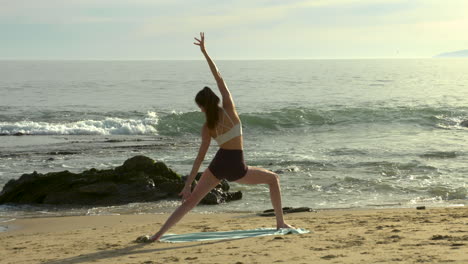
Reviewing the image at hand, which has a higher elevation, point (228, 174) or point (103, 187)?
point (228, 174)

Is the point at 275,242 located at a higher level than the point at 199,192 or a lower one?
lower

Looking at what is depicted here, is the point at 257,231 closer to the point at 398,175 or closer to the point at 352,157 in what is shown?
the point at 398,175

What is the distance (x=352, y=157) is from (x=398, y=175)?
3.69 meters

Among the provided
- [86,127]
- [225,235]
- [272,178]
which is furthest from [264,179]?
[86,127]

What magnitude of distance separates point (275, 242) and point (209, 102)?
1629 mm

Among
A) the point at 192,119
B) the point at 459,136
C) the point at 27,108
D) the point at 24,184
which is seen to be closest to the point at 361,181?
the point at 24,184

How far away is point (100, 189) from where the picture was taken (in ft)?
42.1

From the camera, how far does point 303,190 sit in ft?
45.9

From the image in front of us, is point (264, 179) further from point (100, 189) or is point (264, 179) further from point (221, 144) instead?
point (100, 189)

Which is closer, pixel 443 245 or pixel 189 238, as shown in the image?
pixel 443 245

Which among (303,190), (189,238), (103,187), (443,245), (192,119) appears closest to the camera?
(443,245)

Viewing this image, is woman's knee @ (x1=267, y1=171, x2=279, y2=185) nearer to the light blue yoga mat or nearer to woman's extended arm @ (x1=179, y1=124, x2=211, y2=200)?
the light blue yoga mat

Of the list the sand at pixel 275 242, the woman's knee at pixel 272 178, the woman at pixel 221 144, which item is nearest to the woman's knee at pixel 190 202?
the woman at pixel 221 144

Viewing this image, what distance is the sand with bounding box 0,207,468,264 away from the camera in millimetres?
6102
